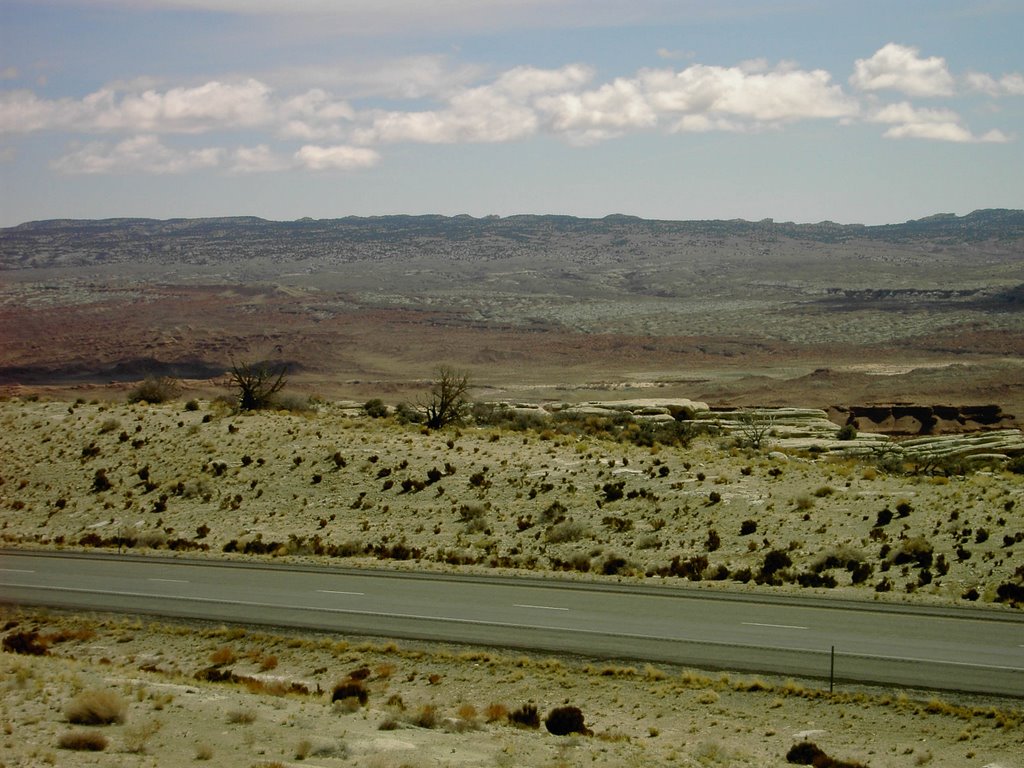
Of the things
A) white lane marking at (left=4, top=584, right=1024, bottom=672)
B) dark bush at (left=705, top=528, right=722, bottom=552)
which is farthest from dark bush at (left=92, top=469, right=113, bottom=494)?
dark bush at (left=705, top=528, right=722, bottom=552)

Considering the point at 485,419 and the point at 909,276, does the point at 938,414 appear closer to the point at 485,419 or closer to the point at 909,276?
the point at 485,419

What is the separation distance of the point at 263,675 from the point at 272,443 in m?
21.2

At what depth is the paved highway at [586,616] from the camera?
57.9 feet

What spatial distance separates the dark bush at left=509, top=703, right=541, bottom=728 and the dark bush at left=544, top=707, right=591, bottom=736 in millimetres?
183

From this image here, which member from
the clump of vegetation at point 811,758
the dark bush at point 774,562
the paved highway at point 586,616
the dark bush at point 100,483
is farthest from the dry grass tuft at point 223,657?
the dark bush at point 100,483

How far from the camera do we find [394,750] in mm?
12867

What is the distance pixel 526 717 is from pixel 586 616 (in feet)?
18.3

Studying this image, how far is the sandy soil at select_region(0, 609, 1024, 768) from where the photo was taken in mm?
12578

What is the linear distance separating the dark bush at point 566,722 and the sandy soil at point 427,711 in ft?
0.69

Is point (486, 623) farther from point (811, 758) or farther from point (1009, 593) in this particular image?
point (1009, 593)

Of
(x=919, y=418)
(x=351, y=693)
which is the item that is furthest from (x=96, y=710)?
(x=919, y=418)

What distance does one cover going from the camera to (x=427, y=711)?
1476cm

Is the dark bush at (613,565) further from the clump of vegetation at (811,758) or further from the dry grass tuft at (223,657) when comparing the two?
the clump of vegetation at (811,758)

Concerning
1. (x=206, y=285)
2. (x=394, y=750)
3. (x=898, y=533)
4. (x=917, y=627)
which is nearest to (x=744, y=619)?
(x=917, y=627)
